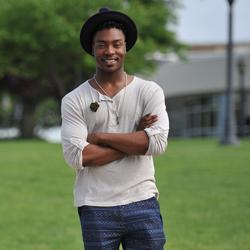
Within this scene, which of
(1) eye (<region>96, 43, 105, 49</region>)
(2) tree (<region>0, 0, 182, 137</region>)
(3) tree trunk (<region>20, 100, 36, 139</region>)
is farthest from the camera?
(3) tree trunk (<region>20, 100, 36, 139</region>)

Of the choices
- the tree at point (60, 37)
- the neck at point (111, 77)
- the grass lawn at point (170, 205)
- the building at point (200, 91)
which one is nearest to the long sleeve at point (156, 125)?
the neck at point (111, 77)

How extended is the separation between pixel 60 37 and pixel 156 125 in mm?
31372

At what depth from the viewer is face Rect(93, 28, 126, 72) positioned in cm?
362

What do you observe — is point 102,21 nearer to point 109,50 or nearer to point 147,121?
point 109,50

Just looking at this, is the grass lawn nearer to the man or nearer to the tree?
the man

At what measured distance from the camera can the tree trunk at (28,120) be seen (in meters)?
47.4

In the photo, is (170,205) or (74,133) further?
(170,205)

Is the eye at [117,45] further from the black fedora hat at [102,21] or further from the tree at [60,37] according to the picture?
the tree at [60,37]

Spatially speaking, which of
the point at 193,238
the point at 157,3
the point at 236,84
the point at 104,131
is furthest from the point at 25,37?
the point at 104,131

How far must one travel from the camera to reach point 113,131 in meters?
3.59

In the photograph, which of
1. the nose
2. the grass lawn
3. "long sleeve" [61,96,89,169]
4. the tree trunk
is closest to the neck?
the nose

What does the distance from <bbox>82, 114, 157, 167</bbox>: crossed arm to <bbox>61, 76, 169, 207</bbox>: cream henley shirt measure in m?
0.03

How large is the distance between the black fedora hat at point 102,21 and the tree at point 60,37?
29433 millimetres

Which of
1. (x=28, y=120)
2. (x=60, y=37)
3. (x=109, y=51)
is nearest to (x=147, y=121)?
(x=109, y=51)
